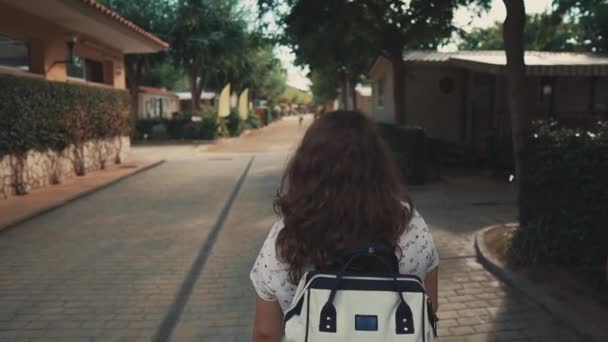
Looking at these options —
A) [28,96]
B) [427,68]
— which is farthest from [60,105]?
[427,68]

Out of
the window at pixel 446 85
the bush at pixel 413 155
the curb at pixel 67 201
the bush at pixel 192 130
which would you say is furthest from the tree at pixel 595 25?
the bush at pixel 192 130

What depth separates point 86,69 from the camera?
14344mm

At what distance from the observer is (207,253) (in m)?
5.68

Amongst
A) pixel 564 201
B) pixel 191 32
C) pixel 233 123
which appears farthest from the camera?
pixel 233 123

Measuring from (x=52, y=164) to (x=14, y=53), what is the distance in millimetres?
2389

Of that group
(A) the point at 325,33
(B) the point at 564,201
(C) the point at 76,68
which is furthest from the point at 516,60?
(C) the point at 76,68

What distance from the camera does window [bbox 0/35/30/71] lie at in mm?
9734

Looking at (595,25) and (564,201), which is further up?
(595,25)

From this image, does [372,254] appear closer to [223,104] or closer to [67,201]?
[67,201]

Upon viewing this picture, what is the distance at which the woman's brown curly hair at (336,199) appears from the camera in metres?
1.48

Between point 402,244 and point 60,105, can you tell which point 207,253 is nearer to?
point 402,244

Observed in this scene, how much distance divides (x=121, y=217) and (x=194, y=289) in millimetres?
3572

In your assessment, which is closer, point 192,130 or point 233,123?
point 192,130

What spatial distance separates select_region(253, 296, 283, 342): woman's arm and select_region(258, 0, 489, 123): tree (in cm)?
865
